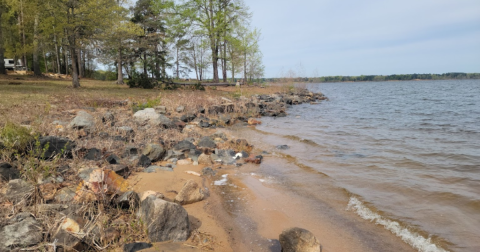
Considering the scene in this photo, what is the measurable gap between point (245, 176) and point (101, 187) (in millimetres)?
2852

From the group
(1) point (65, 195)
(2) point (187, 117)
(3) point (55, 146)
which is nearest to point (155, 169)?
(3) point (55, 146)

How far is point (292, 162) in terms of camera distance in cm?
659

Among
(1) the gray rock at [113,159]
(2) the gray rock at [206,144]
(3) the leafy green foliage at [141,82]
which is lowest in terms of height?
(2) the gray rock at [206,144]

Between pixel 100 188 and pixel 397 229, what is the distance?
3772mm

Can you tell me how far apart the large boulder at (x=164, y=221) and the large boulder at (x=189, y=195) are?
0.89 metres

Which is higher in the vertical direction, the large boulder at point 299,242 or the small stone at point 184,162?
the small stone at point 184,162

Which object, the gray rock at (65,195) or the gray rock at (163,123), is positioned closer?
the gray rock at (65,195)

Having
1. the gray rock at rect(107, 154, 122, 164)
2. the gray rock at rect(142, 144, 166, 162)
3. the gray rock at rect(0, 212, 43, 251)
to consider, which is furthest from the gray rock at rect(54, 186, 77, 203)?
the gray rock at rect(142, 144, 166, 162)

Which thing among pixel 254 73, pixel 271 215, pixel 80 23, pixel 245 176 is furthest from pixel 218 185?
pixel 254 73

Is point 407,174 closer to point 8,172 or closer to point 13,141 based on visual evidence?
point 8,172

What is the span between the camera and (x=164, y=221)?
295cm

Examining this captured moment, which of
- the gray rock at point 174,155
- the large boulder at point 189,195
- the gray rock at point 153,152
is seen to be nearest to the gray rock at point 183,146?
the gray rock at point 174,155

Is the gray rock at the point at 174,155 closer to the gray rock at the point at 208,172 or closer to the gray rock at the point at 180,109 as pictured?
the gray rock at the point at 208,172

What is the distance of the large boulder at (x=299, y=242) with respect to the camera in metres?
2.88
